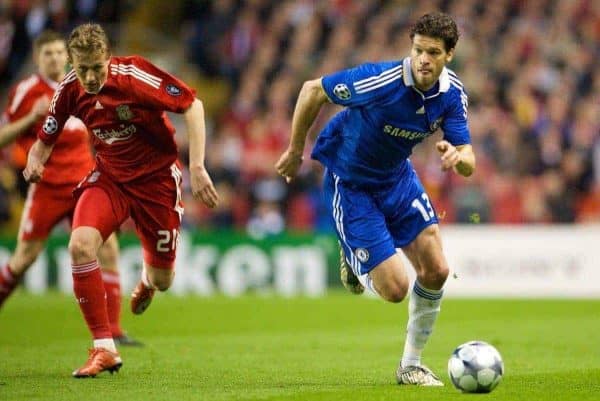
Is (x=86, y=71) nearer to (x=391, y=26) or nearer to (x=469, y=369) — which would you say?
(x=469, y=369)

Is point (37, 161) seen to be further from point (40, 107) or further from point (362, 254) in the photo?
A: point (362, 254)

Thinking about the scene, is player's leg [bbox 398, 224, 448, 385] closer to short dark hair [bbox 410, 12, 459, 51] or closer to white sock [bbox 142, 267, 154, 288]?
short dark hair [bbox 410, 12, 459, 51]

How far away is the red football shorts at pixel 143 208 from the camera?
28.7 feet

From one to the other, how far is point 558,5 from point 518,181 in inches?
171

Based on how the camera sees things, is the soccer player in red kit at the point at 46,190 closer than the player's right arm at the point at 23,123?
No

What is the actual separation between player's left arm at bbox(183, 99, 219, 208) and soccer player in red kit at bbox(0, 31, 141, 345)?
2720 mm

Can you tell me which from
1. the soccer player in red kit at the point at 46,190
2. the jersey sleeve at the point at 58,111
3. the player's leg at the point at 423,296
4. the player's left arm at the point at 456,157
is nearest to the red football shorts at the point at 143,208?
the jersey sleeve at the point at 58,111

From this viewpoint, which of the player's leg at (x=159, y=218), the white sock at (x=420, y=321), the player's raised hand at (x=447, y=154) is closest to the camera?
the player's raised hand at (x=447, y=154)

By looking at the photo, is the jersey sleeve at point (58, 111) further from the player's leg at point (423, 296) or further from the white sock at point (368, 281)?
the player's leg at point (423, 296)

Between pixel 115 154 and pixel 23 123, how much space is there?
184 cm

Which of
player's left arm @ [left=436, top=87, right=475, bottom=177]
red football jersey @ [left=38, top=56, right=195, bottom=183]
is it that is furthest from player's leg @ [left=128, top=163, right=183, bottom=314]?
player's left arm @ [left=436, top=87, right=475, bottom=177]

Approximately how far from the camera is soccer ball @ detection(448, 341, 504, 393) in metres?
7.39

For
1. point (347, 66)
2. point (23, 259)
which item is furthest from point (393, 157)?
point (347, 66)

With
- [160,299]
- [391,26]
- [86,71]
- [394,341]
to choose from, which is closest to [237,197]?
[160,299]
